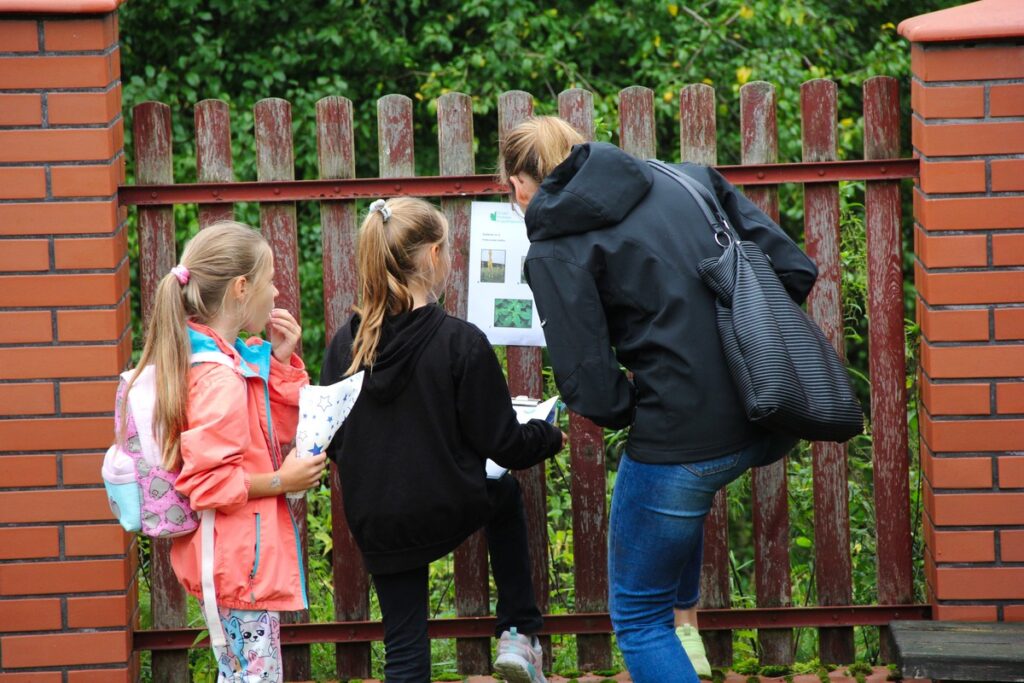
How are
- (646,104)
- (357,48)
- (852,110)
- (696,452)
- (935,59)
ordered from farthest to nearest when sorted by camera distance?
(852,110), (357,48), (646,104), (935,59), (696,452)

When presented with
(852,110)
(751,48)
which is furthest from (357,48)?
(852,110)

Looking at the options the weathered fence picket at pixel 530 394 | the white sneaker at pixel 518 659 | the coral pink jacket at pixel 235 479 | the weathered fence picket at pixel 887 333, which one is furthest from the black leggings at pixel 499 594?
the weathered fence picket at pixel 887 333

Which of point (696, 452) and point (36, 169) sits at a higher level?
point (36, 169)

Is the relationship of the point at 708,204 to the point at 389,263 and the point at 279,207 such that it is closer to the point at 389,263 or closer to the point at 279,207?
the point at 389,263

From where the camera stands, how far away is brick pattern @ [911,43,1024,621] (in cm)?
358

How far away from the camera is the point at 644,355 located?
3023 mm

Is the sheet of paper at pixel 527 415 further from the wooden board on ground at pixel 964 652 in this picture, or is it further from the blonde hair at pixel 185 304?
the wooden board on ground at pixel 964 652

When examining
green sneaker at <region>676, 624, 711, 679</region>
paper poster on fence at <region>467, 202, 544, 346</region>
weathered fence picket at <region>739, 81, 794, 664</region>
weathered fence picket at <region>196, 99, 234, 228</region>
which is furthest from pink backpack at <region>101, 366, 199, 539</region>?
weathered fence picket at <region>739, 81, 794, 664</region>

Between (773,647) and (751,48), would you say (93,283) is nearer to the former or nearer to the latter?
(773,647)

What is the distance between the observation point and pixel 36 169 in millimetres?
3615

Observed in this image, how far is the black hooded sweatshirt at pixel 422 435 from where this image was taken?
3.14 metres

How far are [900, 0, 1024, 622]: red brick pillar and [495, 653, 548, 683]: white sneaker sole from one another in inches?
47.8

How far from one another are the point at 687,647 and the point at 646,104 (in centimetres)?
161

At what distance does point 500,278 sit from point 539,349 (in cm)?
25
